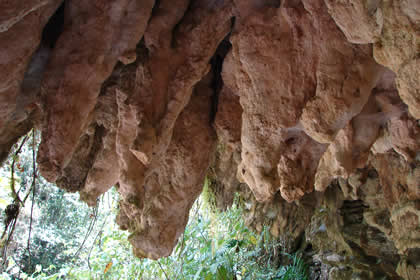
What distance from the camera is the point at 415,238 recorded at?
2516 millimetres

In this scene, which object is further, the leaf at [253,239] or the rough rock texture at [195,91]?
the leaf at [253,239]

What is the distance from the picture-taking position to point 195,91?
1949mm

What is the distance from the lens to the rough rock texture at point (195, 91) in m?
1.20

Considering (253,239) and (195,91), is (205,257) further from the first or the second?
(195,91)

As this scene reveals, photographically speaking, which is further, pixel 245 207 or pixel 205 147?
pixel 245 207

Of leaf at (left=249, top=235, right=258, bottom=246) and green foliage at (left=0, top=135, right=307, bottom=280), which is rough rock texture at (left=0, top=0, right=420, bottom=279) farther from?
leaf at (left=249, top=235, right=258, bottom=246)

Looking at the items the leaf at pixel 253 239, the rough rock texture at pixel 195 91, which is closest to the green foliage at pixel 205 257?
the leaf at pixel 253 239

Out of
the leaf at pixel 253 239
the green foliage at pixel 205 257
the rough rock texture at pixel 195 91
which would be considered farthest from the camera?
the leaf at pixel 253 239

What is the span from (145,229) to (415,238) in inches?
72.0

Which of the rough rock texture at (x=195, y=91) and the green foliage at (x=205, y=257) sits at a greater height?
the rough rock texture at (x=195, y=91)

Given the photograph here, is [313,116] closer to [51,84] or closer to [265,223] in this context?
[51,84]

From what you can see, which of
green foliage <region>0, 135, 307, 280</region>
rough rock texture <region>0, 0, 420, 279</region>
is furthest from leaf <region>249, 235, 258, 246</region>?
rough rock texture <region>0, 0, 420, 279</region>

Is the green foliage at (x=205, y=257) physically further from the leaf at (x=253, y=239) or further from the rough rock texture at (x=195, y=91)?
the rough rock texture at (x=195, y=91)

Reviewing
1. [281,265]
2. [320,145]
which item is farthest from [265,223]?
[320,145]
